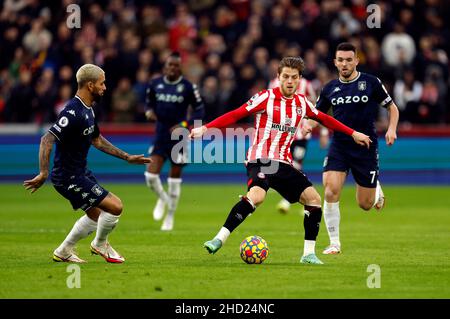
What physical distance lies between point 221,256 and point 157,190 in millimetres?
5076

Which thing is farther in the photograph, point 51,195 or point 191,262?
point 51,195

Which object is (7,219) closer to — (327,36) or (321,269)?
(321,269)

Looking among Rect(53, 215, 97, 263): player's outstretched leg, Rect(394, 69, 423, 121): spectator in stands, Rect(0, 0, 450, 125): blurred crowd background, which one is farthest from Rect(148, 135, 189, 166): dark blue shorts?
Rect(394, 69, 423, 121): spectator in stands

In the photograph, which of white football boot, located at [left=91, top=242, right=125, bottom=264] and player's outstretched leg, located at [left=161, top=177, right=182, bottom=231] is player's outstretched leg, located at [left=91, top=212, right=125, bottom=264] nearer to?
white football boot, located at [left=91, top=242, right=125, bottom=264]

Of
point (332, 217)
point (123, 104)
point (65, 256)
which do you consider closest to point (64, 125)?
point (65, 256)

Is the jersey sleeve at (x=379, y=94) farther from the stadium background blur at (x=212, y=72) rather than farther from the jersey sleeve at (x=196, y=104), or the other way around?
the stadium background blur at (x=212, y=72)

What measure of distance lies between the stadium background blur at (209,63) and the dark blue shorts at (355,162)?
1051 centimetres

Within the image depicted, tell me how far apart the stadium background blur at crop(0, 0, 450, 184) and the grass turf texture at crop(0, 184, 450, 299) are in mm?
3977

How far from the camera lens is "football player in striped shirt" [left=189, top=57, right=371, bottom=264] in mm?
10969

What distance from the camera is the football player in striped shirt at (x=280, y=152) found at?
36.0 ft
